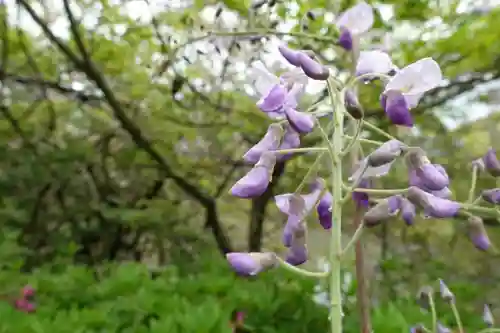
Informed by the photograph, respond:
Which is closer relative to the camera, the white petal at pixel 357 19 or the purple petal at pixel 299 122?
the purple petal at pixel 299 122

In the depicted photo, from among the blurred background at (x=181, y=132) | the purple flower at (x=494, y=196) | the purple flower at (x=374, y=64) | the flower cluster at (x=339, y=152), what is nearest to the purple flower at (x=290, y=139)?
the flower cluster at (x=339, y=152)

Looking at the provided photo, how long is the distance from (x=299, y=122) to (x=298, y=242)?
137 mm

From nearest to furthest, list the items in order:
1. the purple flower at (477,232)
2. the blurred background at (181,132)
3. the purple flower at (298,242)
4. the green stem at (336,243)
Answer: the green stem at (336,243)
the purple flower at (298,242)
the purple flower at (477,232)
the blurred background at (181,132)

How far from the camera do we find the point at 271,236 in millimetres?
3541

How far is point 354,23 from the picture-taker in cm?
82

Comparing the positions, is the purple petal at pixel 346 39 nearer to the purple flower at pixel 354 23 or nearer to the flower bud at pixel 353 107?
the purple flower at pixel 354 23

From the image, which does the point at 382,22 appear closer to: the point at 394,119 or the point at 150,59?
the point at 150,59

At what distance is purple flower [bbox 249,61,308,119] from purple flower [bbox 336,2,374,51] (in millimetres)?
67

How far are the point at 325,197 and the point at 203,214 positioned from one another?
263 cm

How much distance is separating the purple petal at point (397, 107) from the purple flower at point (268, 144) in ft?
0.42

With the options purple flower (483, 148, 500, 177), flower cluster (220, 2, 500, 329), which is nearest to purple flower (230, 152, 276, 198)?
flower cluster (220, 2, 500, 329)

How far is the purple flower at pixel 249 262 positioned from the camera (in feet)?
2.22

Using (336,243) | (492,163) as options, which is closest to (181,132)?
(492,163)

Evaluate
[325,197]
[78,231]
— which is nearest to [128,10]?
[78,231]
